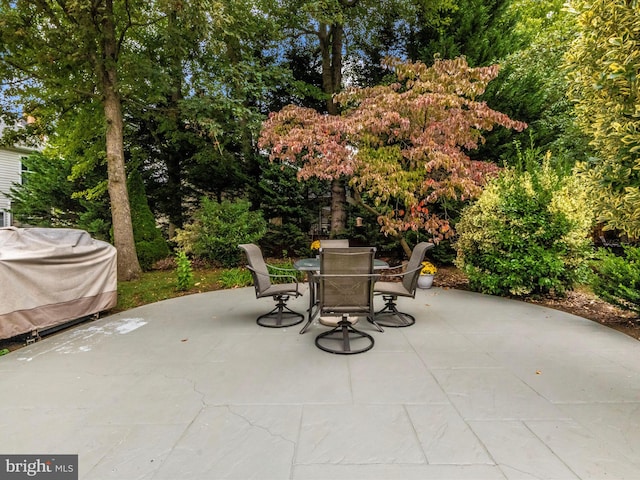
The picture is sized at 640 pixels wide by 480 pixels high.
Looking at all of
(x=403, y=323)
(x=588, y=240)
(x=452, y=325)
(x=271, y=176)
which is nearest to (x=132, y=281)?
(x=271, y=176)

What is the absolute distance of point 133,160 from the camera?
385 inches

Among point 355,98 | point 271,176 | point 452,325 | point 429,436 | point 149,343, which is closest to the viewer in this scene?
point 429,436

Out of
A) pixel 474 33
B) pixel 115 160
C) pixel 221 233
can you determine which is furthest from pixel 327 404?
pixel 474 33

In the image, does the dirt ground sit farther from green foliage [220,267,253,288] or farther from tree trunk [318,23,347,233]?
green foliage [220,267,253,288]

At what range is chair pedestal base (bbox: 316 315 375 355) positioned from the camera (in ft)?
11.1

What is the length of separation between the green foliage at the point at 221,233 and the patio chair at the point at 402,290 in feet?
15.6

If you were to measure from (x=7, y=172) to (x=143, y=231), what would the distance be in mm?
10952

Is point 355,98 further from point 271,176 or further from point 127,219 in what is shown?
point 127,219

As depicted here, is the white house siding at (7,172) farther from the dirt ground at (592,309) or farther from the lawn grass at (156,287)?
the dirt ground at (592,309)

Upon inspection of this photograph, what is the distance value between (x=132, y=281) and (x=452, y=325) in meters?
6.62

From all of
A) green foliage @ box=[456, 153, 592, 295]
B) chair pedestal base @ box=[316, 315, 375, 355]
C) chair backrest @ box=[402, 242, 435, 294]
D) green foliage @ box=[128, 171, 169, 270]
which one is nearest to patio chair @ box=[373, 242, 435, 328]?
chair backrest @ box=[402, 242, 435, 294]

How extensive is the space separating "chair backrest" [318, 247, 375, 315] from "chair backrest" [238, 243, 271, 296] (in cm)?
117

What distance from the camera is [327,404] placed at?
237cm

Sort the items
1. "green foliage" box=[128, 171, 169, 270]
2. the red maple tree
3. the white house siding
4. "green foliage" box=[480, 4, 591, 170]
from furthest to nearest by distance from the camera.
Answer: the white house siding, "green foliage" box=[128, 171, 169, 270], "green foliage" box=[480, 4, 591, 170], the red maple tree
